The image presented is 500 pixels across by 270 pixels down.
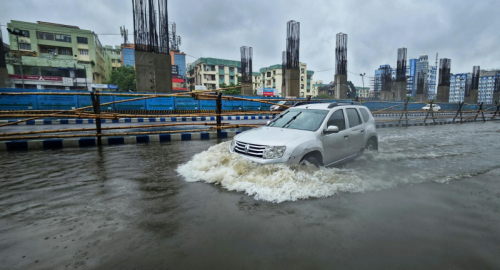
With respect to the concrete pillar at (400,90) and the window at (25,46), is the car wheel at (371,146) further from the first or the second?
the window at (25,46)

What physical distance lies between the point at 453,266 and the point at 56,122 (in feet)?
63.5

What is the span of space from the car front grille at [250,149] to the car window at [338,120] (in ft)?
5.46

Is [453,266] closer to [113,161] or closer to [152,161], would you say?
[152,161]

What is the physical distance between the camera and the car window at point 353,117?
565 cm

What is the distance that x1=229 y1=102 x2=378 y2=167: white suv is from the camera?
4270mm

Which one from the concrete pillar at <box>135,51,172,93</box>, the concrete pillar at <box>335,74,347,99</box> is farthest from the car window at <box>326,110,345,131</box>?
the concrete pillar at <box>335,74,347,99</box>

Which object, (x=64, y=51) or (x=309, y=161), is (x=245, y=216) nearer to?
(x=309, y=161)

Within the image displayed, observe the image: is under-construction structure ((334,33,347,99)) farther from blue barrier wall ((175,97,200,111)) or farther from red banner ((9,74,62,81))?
red banner ((9,74,62,81))

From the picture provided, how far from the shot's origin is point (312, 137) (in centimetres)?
461

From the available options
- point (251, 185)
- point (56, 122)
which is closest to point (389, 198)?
point (251, 185)

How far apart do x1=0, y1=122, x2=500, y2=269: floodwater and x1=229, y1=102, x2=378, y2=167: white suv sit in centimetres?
23

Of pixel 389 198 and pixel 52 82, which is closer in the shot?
pixel 389 198

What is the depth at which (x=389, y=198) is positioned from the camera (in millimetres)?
3816

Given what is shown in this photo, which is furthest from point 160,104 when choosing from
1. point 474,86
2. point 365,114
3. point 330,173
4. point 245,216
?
point 474,86
